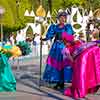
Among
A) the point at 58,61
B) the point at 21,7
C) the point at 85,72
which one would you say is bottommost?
the point at 85,72

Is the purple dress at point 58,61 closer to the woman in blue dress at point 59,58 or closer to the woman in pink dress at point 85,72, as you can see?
the woman in blue dress at point 59,58

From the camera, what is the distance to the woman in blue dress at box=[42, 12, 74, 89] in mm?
11445

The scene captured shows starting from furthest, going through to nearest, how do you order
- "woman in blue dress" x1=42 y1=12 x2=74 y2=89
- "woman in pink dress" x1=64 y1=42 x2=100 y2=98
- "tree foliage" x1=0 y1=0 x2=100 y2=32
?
"tree foliage" x1=0 y1=0 x2=100 y2=32
"woman in blue dress" x1=42 y1=12 x2=74 y2=89
"woman in pink dress" x1=64 y1=42 x2=100 y2=98

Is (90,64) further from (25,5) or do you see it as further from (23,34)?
(25,5)

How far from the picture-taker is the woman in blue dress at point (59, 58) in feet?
37.6

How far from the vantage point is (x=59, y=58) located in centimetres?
1152

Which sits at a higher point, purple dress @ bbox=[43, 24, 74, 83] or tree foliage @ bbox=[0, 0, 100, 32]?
tree foliage @ bbox=[0, 0, 100, 32]

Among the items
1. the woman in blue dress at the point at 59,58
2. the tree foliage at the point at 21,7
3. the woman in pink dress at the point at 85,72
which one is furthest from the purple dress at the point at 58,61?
the tree foliage at the point at 21,7

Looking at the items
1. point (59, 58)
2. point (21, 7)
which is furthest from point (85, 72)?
point (21, 7)

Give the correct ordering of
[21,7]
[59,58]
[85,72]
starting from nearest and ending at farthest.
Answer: [85,72] → [59,58] → [21,7]

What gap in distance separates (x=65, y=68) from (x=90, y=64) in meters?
1.32

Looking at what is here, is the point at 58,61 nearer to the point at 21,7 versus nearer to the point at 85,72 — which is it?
the point at 85,72

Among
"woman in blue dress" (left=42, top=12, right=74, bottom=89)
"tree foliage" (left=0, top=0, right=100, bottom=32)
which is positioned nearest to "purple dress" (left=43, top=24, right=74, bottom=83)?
"woman in blue dress" (left=42, top=12, right=74, bottom=89)

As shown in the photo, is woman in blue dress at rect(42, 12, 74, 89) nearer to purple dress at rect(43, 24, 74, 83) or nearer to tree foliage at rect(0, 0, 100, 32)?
purple dress at rect(43, 24, 74, 83)
